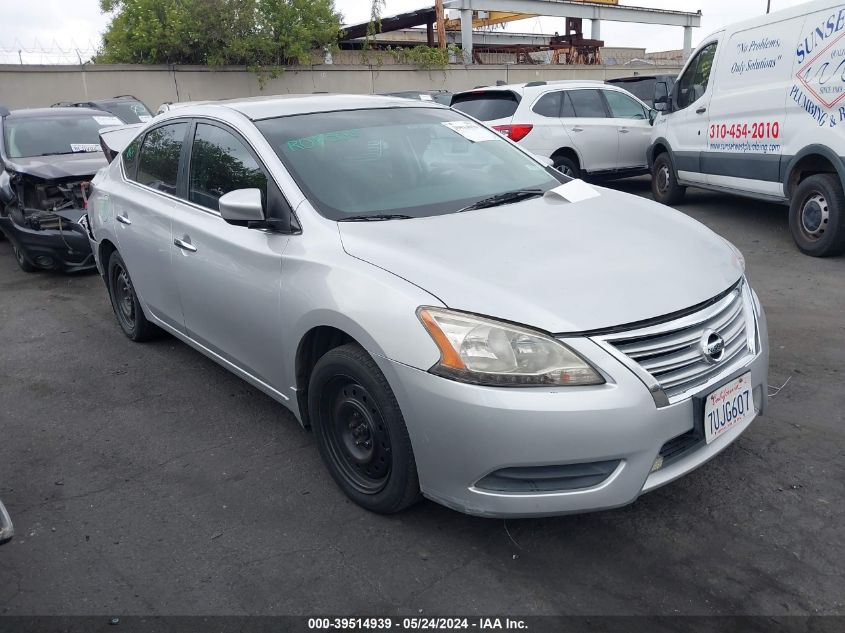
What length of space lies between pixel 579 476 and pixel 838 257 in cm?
537

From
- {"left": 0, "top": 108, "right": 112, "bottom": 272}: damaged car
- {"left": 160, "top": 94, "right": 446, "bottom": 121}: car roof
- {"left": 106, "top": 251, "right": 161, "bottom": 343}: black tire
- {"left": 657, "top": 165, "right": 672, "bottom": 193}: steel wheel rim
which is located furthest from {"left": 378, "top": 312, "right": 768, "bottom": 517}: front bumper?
{"left": 657, "top": 165, "right": 672, "bottom": 193}: steel wheel rim

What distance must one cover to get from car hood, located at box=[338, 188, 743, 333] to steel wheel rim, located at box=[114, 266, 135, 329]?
2.71 metres

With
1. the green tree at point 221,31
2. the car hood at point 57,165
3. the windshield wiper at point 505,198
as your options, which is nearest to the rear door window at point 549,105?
the car hood at point 57,165

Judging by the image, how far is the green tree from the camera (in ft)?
80.1

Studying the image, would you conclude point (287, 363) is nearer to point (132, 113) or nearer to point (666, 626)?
point (666, 626)

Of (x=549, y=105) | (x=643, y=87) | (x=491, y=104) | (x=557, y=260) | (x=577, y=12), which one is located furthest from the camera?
(x=577, y=12)

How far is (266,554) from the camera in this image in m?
2.93

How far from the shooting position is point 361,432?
10.2 ft

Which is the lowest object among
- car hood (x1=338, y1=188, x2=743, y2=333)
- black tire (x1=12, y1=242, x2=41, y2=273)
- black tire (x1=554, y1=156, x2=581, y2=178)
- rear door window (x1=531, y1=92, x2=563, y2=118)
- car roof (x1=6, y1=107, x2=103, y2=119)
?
black tire (x1=12, y1=242, x2=41, y2=273)

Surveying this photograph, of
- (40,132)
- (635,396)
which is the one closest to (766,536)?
(635,396)

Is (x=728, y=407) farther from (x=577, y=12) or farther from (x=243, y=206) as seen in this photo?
(x=577, y=12)

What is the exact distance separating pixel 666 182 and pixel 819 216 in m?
3.08

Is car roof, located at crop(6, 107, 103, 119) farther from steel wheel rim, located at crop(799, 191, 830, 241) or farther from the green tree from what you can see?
the green tree

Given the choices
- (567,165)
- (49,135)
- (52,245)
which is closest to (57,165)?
(52,245)
